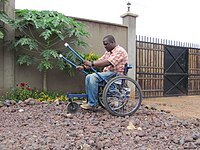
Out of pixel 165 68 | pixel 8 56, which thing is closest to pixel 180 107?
pixel 165 68

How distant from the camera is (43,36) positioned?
446cm

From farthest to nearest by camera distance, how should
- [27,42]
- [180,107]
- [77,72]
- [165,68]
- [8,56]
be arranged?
[165,68] → [77,72] → [180,107] → [8,56] → [27,42]

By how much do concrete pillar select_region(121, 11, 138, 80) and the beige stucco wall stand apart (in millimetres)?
140

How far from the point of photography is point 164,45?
6793 mm

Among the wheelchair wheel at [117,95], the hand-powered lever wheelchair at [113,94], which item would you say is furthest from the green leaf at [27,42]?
the wheelchair wheel at [117,95]

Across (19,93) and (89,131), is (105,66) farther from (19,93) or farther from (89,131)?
(19,93)

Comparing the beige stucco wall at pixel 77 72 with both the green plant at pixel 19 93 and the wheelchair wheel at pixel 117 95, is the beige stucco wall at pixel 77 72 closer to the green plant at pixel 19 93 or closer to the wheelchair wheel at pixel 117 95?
the green plant at pixel 19 93

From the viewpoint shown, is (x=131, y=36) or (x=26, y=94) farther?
(x=131, y=36)

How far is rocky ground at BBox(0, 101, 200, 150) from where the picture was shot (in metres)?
1.92

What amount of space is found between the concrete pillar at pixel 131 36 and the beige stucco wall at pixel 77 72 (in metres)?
0.14

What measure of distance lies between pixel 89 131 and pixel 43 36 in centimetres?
279

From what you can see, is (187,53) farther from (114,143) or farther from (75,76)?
(114,143)

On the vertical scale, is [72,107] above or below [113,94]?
below

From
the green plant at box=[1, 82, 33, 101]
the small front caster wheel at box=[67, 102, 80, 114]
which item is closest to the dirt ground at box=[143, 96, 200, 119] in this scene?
the small front caster wheel at box=[67, 102, 80, 114]
